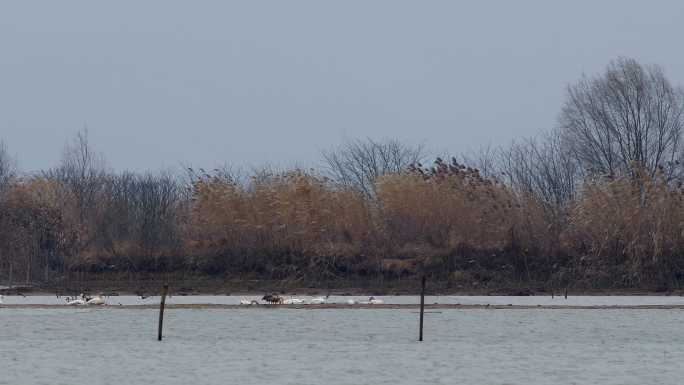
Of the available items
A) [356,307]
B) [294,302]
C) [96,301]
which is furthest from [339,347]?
[96,301]

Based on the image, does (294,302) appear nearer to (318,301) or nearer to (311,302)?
(311,302)

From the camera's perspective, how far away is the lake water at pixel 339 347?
2047cm

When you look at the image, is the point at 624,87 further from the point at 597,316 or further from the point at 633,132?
the point at 597,316

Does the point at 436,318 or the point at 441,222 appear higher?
the point at 441,222

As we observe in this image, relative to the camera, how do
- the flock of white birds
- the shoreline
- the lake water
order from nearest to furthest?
the lake water, the shoreline, the flock of white birds

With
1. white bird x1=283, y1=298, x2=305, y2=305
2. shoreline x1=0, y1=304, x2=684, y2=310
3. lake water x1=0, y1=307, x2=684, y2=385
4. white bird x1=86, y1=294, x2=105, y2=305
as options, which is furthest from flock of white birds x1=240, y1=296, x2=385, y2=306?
white bird x1=86, y1=294, x2=105, y2=305

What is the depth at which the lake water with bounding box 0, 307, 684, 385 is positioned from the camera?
20.5m

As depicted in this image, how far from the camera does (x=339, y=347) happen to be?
82.5 ft

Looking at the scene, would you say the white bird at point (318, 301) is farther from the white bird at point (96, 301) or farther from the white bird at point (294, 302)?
the white bird at point (96, 301)

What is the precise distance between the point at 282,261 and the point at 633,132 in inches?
827

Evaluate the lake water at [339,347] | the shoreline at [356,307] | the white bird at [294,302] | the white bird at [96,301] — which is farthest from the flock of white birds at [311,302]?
the white bird at [96,301]

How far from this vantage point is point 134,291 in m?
41.8

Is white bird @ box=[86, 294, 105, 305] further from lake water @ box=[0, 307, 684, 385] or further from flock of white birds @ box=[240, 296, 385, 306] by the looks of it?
flock of white birds @ box=[240, 296, 385, 306]

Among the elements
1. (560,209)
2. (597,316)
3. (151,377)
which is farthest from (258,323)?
(560,209)
